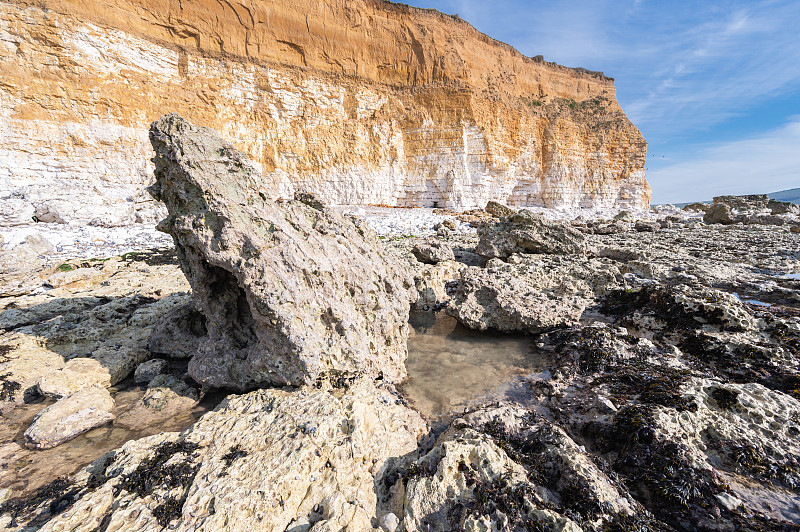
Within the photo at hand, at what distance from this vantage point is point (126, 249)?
11.4m

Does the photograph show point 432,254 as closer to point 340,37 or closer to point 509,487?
point 509,487

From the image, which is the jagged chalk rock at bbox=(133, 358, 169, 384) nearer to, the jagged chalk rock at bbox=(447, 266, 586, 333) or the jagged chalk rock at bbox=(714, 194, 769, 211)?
the jagged chalk rock at bbox=(447, 266, 586, 333)

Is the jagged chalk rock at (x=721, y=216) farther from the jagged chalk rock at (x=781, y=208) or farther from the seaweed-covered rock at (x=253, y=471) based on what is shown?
the seaweed-covered rock at (x=253, y=471)

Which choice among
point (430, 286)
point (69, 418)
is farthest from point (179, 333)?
point (430, 286)

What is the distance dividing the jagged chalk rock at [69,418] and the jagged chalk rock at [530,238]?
820cm

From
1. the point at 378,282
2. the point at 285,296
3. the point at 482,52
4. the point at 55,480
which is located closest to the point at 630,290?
the point at 378,282

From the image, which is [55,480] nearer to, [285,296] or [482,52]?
[285,296]

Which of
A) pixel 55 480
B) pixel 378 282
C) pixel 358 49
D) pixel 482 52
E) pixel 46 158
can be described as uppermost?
pixel 482 52

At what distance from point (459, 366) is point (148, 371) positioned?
3946 mm

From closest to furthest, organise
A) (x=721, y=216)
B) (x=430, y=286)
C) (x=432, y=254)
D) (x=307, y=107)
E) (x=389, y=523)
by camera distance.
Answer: (x=389, y=523), (x=430, y=286), (x=432, y=254), (x=721, y=216), (x=307, y=107)

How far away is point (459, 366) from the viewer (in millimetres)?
4359

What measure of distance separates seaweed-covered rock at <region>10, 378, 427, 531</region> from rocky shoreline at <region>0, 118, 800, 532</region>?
14 millimetres

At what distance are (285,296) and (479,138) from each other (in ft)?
100

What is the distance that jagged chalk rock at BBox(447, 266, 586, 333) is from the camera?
5.06m
